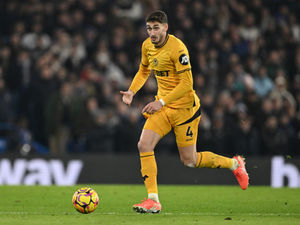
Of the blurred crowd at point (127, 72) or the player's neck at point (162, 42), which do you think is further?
the blurred crowd at point (127, 72)

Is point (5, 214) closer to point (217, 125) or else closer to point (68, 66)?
point (217, 125)

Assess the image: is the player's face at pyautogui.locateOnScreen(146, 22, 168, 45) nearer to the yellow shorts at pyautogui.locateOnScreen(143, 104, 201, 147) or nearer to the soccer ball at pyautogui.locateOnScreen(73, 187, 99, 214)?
the yellow shorts at pyautogui.locateOnScreen(143, 104, 201, 147)

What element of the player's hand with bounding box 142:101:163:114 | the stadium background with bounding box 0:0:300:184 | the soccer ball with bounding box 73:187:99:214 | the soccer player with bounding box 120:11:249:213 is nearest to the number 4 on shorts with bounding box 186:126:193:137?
the soccer player with bounding box 120:11:249:213

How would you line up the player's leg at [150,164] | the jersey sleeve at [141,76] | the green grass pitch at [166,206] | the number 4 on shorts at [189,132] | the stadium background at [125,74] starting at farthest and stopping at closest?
the stadium background at [125,74] < the jersey sleeve at [141,76] < the number 4 on shorts at [189,132] < the player's leg at [150,164] < the green grass pitch at [166,206]

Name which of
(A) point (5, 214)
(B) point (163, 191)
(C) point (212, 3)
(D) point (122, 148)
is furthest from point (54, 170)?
(C) point (212, 3)

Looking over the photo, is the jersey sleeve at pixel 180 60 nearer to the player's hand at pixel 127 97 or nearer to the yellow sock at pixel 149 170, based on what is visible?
the player's hand at pixel 127 97

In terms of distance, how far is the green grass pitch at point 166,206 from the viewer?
7.27 m

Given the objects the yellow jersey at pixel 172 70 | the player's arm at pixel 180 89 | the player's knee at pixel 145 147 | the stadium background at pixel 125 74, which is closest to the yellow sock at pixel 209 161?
the yellow jersey at pixel 172 70

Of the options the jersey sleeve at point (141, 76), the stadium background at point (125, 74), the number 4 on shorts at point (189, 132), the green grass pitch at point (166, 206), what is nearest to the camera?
the green grass pitch at point (166, 206)

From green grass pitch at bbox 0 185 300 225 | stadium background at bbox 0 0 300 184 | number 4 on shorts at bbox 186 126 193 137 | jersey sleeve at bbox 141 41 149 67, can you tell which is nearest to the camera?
green grass pitch at bbox 0 185 300 225

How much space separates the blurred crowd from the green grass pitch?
7.68 feet

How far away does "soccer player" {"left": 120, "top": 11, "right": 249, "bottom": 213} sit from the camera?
25.5ft

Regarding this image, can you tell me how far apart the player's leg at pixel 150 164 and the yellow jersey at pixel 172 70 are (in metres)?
0.36

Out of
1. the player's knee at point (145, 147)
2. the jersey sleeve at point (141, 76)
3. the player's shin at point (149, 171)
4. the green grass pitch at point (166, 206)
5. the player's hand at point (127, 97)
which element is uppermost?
the jersey sleeve at point (141, 76)
